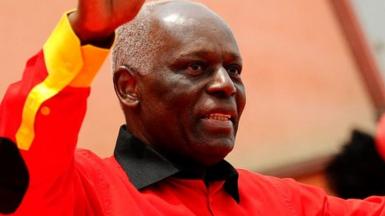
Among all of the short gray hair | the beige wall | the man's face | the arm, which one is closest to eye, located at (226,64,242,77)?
the man's face

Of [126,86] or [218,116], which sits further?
[126,86]

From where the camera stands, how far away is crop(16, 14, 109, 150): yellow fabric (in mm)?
939

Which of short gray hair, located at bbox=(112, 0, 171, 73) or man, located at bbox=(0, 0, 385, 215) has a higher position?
short gray hair, located at bbox=(112, 0, 171, 73)

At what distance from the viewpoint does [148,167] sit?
1319mm

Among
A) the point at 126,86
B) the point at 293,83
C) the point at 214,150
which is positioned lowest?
the point at 293,83

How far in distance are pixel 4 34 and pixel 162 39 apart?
0.78 meters

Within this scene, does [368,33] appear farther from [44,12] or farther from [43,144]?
[43,144]

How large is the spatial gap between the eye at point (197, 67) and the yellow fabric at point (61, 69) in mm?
383

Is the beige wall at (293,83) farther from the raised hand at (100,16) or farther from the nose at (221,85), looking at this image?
the raised hand at (100,16)

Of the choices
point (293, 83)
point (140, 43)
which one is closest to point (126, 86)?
point (140, 43)

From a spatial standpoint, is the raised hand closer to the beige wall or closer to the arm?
the arm

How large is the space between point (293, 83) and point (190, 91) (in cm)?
157

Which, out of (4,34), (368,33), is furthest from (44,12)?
(368,33)

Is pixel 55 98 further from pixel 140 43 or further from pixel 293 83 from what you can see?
pixel 293 83
